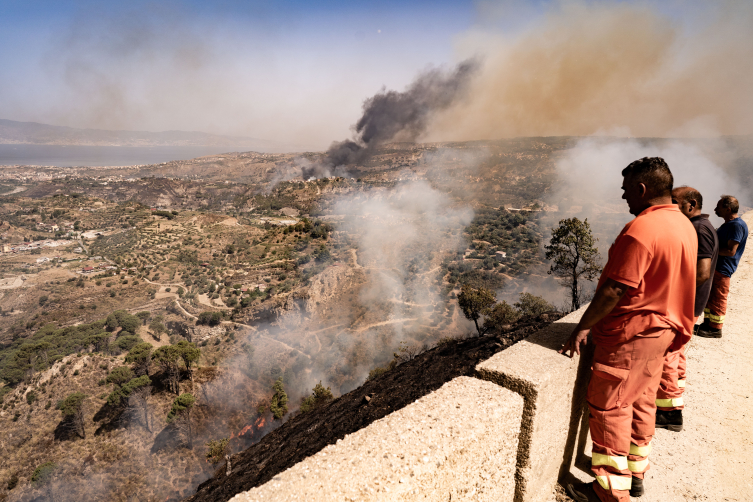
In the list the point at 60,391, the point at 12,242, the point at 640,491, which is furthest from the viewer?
the point at 12,242

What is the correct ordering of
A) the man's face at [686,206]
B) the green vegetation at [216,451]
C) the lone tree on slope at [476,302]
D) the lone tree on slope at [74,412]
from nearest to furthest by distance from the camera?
the man's face at [686,206] → the green vegetation at [216,451] → the lone tree on slope at [74,412] → the lone tree on slope at [476,302]

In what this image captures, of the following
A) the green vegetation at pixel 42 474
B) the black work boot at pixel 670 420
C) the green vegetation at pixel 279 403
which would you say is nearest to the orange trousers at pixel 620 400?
the black work boot at pixel 670 420

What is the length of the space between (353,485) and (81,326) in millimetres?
30348

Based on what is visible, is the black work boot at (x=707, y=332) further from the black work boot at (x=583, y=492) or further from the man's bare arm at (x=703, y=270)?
the black work boot at (x=583, y=492)

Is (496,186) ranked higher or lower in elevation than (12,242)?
higher

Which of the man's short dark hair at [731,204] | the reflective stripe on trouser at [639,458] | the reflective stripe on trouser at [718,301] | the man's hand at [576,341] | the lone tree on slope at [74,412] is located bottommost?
the lone tree on slope at [74,412]

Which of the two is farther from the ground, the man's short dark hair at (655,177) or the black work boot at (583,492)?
the man's short dark hair at (655,177)

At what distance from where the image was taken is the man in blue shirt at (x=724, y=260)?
395 centimetres

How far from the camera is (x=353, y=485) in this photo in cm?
133

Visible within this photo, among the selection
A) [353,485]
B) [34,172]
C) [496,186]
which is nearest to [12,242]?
[353,485]

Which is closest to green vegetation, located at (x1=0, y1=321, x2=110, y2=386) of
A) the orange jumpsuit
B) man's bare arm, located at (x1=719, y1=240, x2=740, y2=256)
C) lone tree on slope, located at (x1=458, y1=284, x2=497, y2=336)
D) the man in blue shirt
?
lone tree on slope, located at (x1=458, y1=284, x2=497, y2=336)

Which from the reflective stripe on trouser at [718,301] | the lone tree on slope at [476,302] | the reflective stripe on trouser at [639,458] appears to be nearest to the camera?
the reflective stripe on trouser at [639,458]

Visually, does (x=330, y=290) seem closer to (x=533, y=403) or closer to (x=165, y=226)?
(x=533, y=403)

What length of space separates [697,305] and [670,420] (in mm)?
1209
